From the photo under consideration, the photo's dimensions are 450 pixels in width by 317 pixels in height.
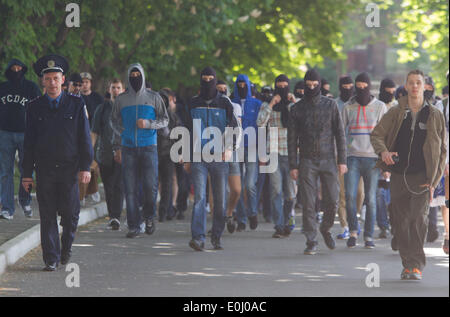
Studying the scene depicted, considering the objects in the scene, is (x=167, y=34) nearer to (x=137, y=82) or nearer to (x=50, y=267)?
(x=137, y=82)

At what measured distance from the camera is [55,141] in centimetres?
1097

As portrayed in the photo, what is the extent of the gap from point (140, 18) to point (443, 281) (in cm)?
1440

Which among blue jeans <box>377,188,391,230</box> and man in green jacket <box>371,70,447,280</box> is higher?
man in green jacket <box>371,70,447,280</box>

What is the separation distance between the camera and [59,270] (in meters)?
11.0

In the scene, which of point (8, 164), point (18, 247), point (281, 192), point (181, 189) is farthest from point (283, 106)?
point (18, 247)

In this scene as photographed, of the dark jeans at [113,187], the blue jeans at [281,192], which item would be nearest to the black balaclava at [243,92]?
the blue jeans at [281,192]

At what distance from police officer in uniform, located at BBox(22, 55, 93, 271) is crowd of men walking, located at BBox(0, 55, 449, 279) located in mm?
12

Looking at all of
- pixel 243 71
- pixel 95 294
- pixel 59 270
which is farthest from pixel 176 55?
pixel 95 294

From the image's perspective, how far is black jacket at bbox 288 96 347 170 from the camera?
12.9m

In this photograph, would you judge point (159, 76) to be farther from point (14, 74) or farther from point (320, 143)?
point (320, 143)

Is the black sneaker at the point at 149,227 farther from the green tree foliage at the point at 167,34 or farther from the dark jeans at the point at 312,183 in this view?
the green tree foliage at the point at 167,34

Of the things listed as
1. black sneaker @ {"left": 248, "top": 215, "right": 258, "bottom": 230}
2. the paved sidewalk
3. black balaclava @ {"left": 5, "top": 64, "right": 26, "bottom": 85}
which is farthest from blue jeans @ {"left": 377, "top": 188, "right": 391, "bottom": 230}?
black balaclava @ {"left": 5, "top": 64, "right": 26, "bottom": 85}

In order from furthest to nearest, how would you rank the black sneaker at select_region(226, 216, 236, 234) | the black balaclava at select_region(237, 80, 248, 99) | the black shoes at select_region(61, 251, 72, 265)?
the black balaclava at select_region(237, 80, 248, 99)
the black sneaker at select_region(226, 216, 236, 234)
the black shoes at select_region(61, 251, 72, 265)

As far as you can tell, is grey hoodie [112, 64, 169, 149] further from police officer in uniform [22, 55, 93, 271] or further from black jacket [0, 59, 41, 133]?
police officer in uniform [22, 55, 93, 271]
